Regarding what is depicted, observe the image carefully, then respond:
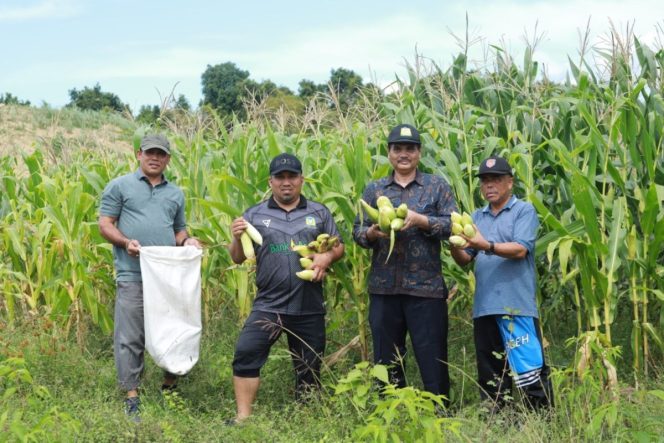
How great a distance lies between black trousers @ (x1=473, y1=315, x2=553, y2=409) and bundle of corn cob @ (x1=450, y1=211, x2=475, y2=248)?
607 mm

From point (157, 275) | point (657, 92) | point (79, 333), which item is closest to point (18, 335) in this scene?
point (79, 333)

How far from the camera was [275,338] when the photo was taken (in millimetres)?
5043

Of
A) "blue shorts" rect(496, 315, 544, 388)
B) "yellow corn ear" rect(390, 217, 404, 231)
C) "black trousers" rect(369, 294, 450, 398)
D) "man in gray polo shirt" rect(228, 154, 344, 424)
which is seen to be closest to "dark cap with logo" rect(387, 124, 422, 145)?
"yellow corn ear" rect(390, 217, 404, 231)

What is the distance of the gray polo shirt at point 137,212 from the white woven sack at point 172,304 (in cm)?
17

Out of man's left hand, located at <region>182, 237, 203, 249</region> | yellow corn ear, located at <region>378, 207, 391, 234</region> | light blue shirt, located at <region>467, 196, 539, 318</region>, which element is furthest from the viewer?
man's left hand, located at <region>182, 237, 203, 249</region>

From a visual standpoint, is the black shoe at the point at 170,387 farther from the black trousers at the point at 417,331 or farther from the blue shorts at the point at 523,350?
the blue shorts at the point at 523,350

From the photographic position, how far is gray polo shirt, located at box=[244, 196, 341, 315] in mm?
4961

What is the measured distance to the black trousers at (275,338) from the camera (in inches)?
196

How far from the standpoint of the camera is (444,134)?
5543 mm

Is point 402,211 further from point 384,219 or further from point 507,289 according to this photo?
point 507,289

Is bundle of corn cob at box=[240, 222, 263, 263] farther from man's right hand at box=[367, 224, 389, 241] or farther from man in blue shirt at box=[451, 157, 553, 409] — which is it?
man in blue shirt at box=[451, 157, 553, 409]

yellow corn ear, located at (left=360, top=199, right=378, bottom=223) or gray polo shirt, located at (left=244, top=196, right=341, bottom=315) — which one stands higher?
yellow corn ear, located at (left=360, top=199, right=378, bottom=223)

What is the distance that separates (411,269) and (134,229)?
1888 millimetres

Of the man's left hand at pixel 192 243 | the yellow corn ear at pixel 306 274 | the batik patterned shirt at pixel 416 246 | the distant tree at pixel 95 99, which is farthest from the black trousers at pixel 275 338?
the distant tree at pixel 95 99
